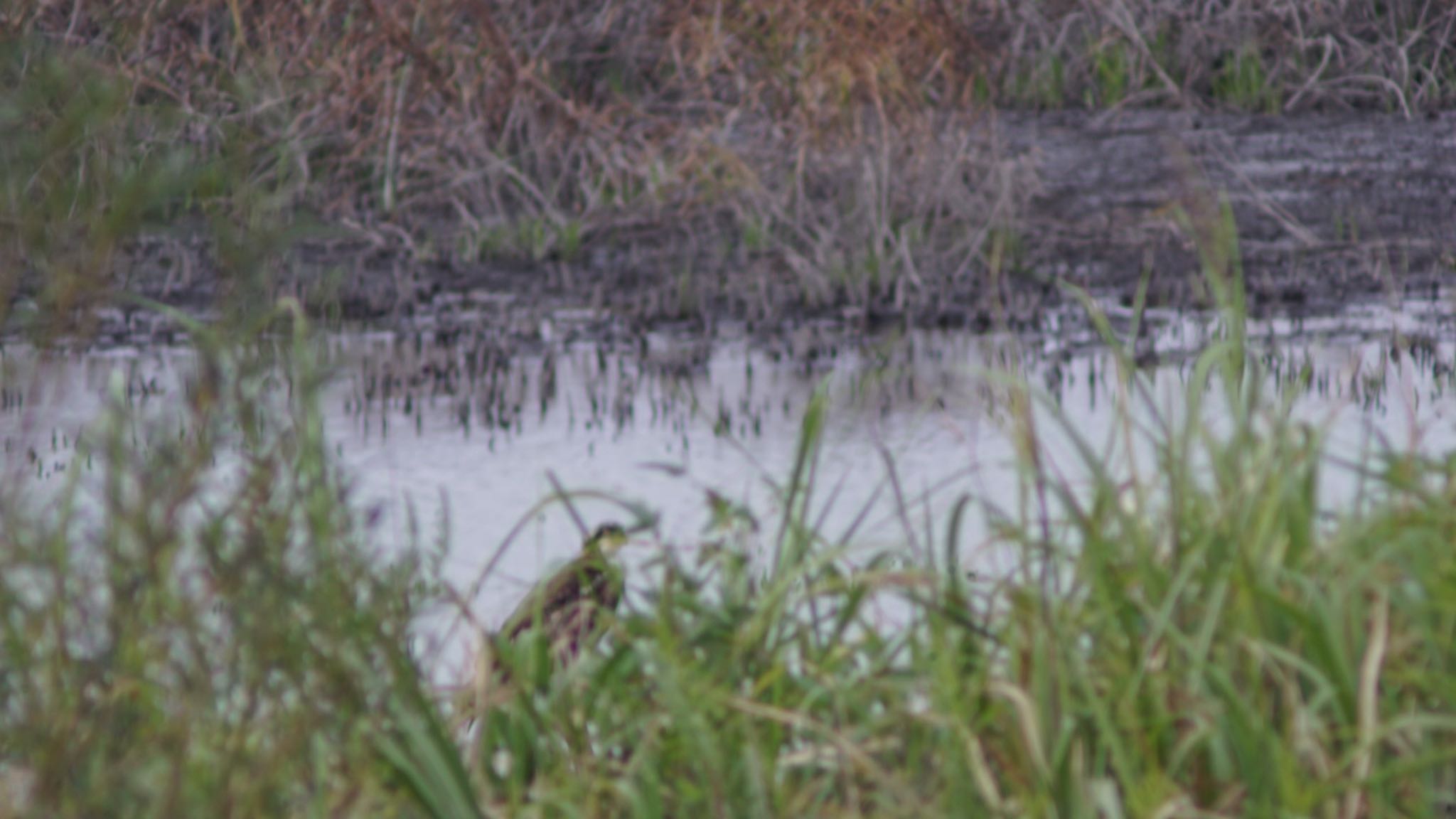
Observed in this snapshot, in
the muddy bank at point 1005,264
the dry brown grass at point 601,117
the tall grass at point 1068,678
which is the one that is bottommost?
the tall grass at point 1068,678

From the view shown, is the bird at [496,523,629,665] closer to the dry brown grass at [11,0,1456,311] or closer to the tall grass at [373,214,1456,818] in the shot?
the tall grass at [373,214,1456,818]

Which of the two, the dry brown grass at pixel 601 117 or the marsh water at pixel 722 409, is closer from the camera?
the marsh water at pixel 722 409

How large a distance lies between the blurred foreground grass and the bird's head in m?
0.13

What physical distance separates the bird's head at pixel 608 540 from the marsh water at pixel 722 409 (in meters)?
0.34

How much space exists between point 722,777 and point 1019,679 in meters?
0.46

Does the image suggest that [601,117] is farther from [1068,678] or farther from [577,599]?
[1068,678]

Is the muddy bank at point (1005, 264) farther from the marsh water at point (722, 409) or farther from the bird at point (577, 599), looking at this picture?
the bird at point (577, 599)

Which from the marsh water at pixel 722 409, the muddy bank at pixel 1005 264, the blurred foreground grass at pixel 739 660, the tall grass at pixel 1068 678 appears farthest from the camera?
the muddy bank at pixel 1005 264

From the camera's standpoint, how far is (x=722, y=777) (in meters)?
3.36

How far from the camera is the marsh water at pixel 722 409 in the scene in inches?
227

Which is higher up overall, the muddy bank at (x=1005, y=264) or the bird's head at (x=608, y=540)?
the muddy bank at (x=1005, y=264)

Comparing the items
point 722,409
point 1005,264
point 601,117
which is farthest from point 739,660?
point 601,117

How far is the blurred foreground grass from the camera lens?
2.97 meters

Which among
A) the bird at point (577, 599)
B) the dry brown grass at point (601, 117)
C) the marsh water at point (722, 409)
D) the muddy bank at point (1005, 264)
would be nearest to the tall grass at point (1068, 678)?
the bird at point (577, 599)
